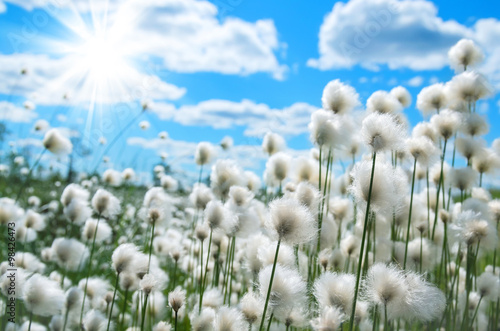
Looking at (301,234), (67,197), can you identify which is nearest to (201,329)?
(301,234)

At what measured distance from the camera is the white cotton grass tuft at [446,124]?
3.18 m

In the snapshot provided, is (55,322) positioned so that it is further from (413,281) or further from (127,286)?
(413,281)

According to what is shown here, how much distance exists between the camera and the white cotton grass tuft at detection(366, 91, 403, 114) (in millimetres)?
2982

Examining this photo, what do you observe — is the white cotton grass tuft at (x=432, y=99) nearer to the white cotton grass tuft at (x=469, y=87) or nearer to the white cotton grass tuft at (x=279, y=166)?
the white cotton grass tuft at (x=469, y=87)

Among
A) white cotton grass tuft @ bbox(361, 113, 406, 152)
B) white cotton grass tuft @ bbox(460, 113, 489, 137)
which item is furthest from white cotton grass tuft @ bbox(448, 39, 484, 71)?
white cotton grass tuft @ bbox(361, 113, 406, 152)

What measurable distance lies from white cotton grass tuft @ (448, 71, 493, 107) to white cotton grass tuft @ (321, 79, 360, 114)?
104 centimetres

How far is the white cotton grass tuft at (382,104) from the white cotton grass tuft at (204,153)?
5.27ft

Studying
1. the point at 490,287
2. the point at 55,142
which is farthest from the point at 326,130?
the point at 55,142

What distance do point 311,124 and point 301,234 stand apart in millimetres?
1229

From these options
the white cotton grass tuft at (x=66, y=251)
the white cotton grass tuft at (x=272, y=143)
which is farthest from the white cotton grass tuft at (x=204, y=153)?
the white cotton grass tuft at (x=66, y=251)

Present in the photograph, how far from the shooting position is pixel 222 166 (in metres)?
3.20

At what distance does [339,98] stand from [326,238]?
92 cm

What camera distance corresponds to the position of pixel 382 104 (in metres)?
3.00

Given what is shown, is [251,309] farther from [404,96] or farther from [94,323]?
[404,96]
